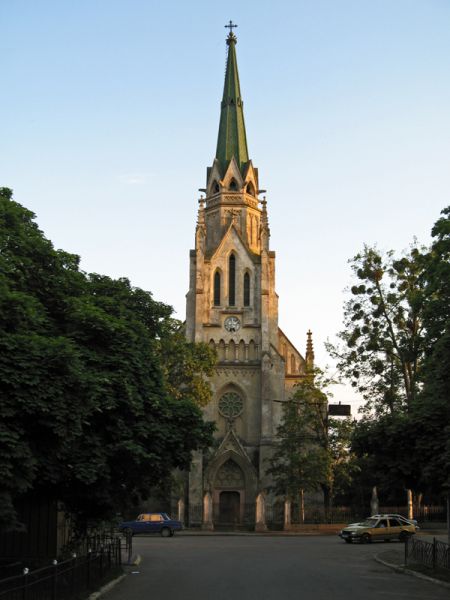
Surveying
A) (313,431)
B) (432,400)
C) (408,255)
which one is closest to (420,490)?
(432,400)

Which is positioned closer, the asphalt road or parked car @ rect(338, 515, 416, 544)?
the asphalt road

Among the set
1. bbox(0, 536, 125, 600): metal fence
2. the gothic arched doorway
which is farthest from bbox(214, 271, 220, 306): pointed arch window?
bbox(0, 536, 125, 600): metal fence

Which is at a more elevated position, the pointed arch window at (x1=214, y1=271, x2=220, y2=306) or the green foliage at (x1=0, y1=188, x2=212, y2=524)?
the pointed arch window at (x1=214, y1=271, x2=220, y2=306)

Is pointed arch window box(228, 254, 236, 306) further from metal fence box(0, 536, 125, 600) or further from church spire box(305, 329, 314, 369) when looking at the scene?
metal fence box(0, 536, 125, 600)

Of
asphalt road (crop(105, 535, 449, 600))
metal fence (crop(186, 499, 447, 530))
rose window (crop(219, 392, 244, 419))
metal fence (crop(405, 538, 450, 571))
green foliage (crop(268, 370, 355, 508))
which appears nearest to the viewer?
asphalt road (crop(105, 535, 449, 600))

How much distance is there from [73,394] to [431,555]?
13496 millimetres

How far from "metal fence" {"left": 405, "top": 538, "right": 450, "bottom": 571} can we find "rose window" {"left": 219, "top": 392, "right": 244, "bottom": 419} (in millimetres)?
33871

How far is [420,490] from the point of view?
70.9ft

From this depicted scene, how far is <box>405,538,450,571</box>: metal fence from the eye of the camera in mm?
22922

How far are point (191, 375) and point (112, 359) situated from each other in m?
27.2

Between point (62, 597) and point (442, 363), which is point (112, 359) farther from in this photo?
point (442, 363)

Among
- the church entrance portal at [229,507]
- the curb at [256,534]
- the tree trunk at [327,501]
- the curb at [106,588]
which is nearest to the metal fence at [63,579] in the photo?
the curb at [106,588]

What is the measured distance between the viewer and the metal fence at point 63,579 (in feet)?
44.4

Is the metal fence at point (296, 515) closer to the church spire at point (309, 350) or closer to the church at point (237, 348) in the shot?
the church at point (237, 348)
